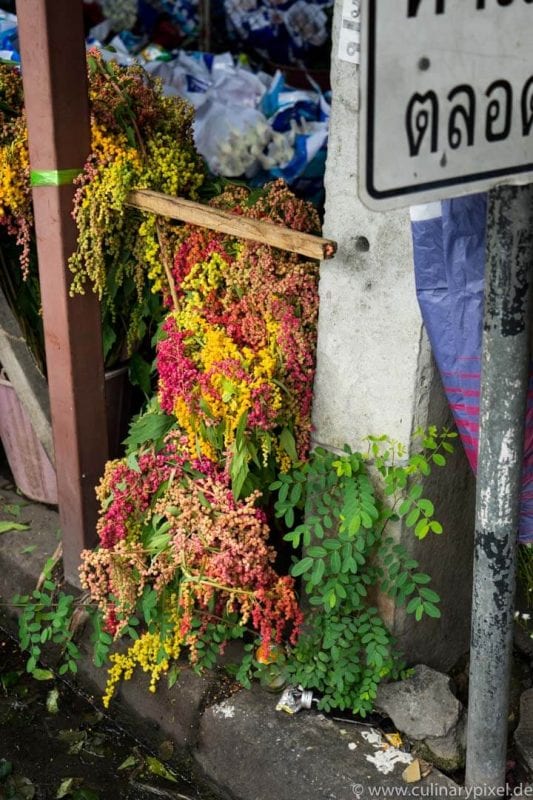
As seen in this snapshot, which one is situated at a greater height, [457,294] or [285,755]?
[457,294]

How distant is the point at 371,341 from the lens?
8.69ft

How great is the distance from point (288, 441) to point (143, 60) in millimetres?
3349

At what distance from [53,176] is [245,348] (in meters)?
0.85

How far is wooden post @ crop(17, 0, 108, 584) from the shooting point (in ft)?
9.37

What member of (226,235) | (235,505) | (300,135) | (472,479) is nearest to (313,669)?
(235,505)

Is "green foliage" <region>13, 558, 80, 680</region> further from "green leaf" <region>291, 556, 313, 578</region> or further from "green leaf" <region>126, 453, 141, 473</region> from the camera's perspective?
"green leaf" <region>291, 556, 313, 578</region>

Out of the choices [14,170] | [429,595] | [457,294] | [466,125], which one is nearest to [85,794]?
[429,595]

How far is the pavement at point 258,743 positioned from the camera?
8.55 feet

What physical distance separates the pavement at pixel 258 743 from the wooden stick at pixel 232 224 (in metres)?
1.39

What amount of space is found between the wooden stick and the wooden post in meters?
0.25

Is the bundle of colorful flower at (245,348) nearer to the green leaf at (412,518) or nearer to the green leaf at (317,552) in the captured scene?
the green leaf at (317,552)

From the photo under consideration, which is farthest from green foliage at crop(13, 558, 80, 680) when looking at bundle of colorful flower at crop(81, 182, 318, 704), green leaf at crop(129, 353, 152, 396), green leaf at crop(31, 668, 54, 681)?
green leaf at crop(129, 353, 152, 396)

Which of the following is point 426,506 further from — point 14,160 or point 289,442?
point 14,160

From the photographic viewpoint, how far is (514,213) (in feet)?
5.78
